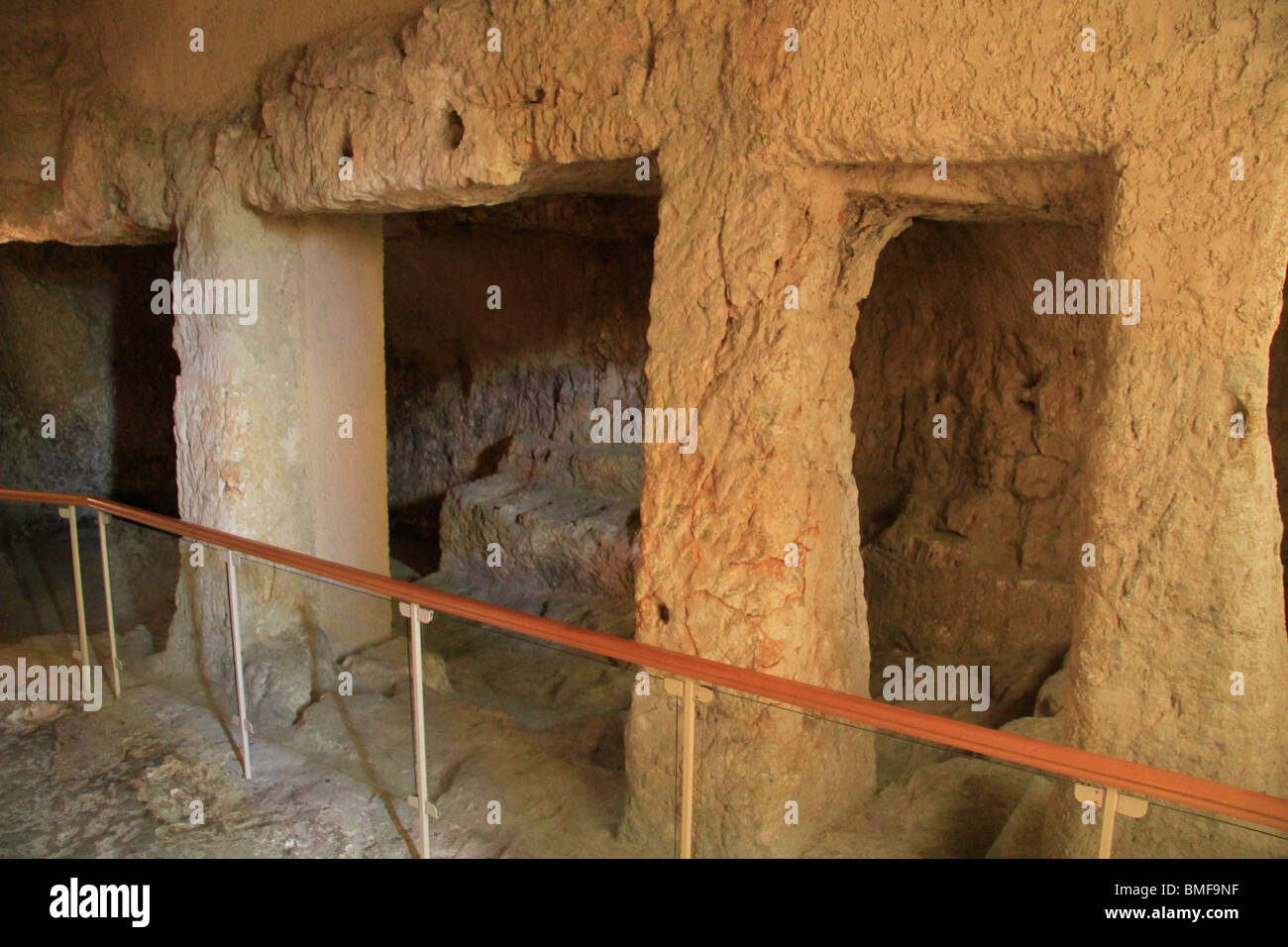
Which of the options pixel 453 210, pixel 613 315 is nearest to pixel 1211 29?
pixel 453 210

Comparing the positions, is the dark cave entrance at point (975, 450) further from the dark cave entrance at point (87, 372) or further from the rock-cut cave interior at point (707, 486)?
the dark cave entrance at point (87, 372)

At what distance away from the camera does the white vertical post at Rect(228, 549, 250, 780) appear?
3.62 metres

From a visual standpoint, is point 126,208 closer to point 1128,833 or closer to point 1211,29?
point 1211,29

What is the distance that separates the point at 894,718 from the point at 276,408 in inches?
154

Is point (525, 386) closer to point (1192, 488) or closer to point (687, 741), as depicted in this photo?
point (687, 741)

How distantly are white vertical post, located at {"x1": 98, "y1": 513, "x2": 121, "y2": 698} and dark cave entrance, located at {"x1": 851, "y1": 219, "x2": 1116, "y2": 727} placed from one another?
421 centimetres

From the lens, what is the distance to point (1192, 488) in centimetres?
229

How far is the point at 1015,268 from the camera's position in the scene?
17.1 feet

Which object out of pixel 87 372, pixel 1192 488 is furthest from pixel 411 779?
pixel 87 372

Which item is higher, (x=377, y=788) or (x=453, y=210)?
(x=453, y=210)

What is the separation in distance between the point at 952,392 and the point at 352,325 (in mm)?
3688

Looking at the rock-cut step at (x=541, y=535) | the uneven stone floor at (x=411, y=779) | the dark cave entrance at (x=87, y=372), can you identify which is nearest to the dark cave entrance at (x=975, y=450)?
the uneven stone floor at (x=411, y=779)

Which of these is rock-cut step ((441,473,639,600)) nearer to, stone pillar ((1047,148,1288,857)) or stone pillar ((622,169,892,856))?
stone pillar ((622,169,892,856))
